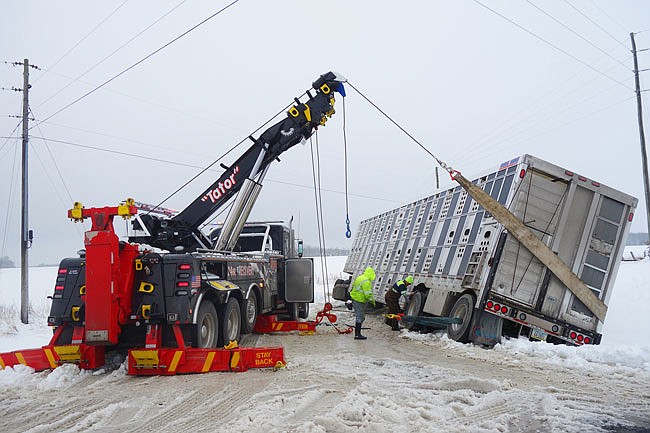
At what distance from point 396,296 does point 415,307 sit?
1015 mm

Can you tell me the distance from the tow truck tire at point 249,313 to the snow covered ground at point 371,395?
1486 millimetres

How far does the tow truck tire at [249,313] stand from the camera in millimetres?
10133

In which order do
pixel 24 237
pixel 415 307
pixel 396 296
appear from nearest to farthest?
pixel 415 307 < pixel 396 296 < pixel 24 237

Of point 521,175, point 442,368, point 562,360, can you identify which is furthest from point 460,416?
point 521,175

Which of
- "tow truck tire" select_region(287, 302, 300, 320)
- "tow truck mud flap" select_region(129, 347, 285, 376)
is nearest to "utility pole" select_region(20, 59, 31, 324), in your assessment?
"tow truck tire" select_region(287, 302, 300, 320)

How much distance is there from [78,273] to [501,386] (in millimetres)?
5705

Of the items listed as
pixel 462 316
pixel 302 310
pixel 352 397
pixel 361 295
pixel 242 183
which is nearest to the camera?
pixel 352 397

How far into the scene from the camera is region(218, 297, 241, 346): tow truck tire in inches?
338

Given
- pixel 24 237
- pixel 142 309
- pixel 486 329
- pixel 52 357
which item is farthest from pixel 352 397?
pixel 24 237

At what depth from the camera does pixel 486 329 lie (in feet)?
30.9

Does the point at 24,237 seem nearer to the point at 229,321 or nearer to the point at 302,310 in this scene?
the point at 302,310

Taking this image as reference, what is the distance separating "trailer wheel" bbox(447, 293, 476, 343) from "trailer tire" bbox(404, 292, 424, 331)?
158 cm

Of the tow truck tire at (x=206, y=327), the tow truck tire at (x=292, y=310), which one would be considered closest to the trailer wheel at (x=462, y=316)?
the tow truck tire at (x=206, y=327)

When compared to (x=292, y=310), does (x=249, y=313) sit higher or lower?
higher
